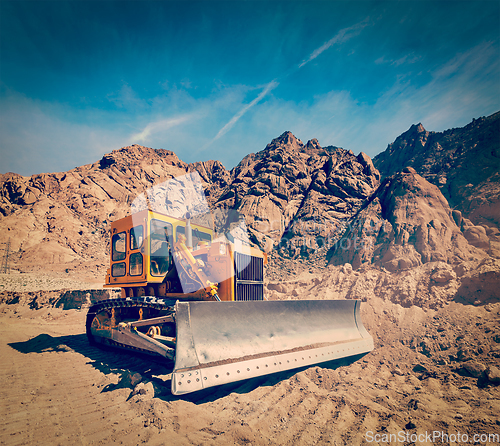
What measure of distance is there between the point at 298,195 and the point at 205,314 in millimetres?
25503

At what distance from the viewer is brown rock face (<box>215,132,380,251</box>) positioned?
24.2m

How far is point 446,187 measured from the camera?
18.0 meters

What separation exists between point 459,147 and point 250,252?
22.6 m

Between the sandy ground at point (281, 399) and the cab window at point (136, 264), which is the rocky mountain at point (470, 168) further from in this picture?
the cab window at point (136, 264)

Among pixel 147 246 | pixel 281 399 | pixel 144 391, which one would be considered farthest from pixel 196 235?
pixel 281 399

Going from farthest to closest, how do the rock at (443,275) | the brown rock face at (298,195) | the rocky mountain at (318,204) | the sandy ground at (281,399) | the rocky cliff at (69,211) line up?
the brown rock face at (298,195)
the rocky cliff at (69,211)
the rocky mountain at (318,204)
the rock at (443,275)
the sandy ground at (281,399)

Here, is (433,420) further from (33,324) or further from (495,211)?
(495,211)

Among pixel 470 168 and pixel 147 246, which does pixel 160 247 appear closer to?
pixel 147 246

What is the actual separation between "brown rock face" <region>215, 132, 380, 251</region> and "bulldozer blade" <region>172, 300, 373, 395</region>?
17103 millimetres

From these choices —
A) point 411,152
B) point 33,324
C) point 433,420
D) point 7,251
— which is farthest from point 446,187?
point 7,251

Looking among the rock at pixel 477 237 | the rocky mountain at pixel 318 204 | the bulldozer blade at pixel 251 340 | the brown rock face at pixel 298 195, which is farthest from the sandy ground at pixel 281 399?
the brown rock face at pixel 298 195

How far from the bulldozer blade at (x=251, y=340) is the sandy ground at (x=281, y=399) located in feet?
1.24

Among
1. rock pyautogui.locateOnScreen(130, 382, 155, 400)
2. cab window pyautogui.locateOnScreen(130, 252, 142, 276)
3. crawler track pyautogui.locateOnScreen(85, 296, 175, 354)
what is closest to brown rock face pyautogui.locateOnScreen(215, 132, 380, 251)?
crawler track pyautogui.locateOnScreen(85, 296, 175, 354)

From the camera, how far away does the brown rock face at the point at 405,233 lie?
11.7m
